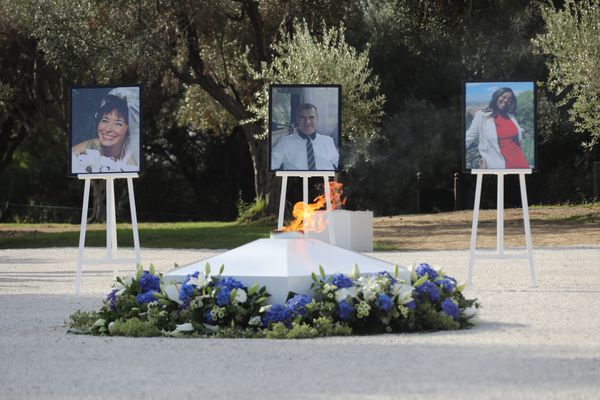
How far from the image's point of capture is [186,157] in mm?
50188

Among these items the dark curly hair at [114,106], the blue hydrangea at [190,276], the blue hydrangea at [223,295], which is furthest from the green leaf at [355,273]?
the dark curly hair at [114,106]

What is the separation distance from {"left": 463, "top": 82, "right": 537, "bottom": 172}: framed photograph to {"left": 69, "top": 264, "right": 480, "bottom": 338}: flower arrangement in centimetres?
499

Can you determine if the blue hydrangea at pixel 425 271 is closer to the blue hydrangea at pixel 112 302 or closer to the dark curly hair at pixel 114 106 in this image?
the blue hydrangea at pixel 112 302

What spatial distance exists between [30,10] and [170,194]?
59.2 ft

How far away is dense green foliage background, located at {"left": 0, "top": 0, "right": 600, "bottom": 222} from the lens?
106 feet

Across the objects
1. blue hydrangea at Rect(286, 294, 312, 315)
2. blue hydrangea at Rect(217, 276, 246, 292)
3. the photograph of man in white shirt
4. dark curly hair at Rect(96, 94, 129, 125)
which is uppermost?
dark curly hair at Rect(96, 94, 129, 125)

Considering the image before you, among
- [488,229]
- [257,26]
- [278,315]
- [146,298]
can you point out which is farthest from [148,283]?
[257,26]

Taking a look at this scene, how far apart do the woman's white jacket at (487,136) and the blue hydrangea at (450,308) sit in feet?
16.4


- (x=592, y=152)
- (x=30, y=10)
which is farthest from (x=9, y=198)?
(x=592, y=152)

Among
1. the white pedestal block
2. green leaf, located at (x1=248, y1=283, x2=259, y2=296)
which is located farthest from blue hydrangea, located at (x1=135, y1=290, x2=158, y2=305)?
the white pedestal block

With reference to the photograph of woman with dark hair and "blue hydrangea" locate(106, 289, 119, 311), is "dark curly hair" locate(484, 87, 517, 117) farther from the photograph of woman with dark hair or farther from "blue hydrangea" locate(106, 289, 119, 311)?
"blue hydrangea" locate(106, 289, 119, 311)

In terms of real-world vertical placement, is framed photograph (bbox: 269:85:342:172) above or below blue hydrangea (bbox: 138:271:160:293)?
above

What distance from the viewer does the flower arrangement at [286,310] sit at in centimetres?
Answer: 996

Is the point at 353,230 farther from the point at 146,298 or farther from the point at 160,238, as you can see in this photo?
the point at 146,298
